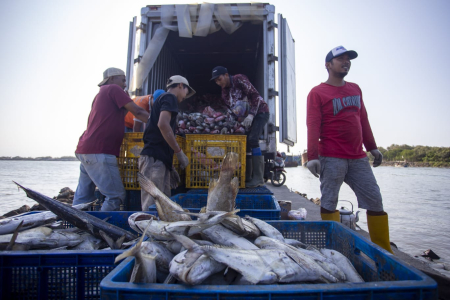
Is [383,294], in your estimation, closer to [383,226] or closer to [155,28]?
[383,226]

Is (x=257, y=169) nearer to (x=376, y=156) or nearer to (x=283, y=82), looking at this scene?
(x=376, y=156)

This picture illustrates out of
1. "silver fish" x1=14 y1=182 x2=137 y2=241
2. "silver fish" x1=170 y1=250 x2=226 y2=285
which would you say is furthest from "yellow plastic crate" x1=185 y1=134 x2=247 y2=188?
"silver fish" x1=170 y1=250 x2=226 y2=285

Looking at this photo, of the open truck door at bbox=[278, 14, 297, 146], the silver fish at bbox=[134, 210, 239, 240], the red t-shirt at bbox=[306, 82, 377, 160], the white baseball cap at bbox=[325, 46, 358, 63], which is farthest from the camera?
the open truck door at bbox=[278, 14, 297, 146]

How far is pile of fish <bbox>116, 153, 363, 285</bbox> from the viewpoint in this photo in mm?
1125

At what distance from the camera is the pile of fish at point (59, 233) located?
179 centimetres

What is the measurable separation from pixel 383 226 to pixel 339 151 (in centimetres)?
88

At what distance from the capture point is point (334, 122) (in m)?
3.05

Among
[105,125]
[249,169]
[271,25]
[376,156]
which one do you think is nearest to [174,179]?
[105,125]

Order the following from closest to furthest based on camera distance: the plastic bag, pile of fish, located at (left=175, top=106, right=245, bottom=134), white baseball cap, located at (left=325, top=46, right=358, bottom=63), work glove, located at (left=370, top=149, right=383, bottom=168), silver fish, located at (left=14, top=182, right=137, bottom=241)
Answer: silver fish, located at (left=14, top=182, right=137, bottom=241) → white baseball cap, located at (left=325, top=46, right=358, bottom=63) → work glove, located at (left=370, top=149, right=383, bottom=168) → the plastic bag → pile of fish, located at (left=175, top=106, right=245, bottom=134)

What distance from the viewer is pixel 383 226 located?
2.80 m

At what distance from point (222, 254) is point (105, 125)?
2.91 m

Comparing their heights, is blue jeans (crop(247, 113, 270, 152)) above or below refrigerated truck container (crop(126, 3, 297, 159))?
below

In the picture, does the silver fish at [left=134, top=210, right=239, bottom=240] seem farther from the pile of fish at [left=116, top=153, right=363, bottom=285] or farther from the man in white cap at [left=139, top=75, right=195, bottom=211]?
the man in white cap at [left=139, top=75, right=195, bottom=211]

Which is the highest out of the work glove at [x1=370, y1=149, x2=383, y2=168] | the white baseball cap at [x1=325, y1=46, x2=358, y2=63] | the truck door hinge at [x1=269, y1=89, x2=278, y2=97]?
the truck door hinge at [x1=269, y1=89, x2=278, y2=97]
